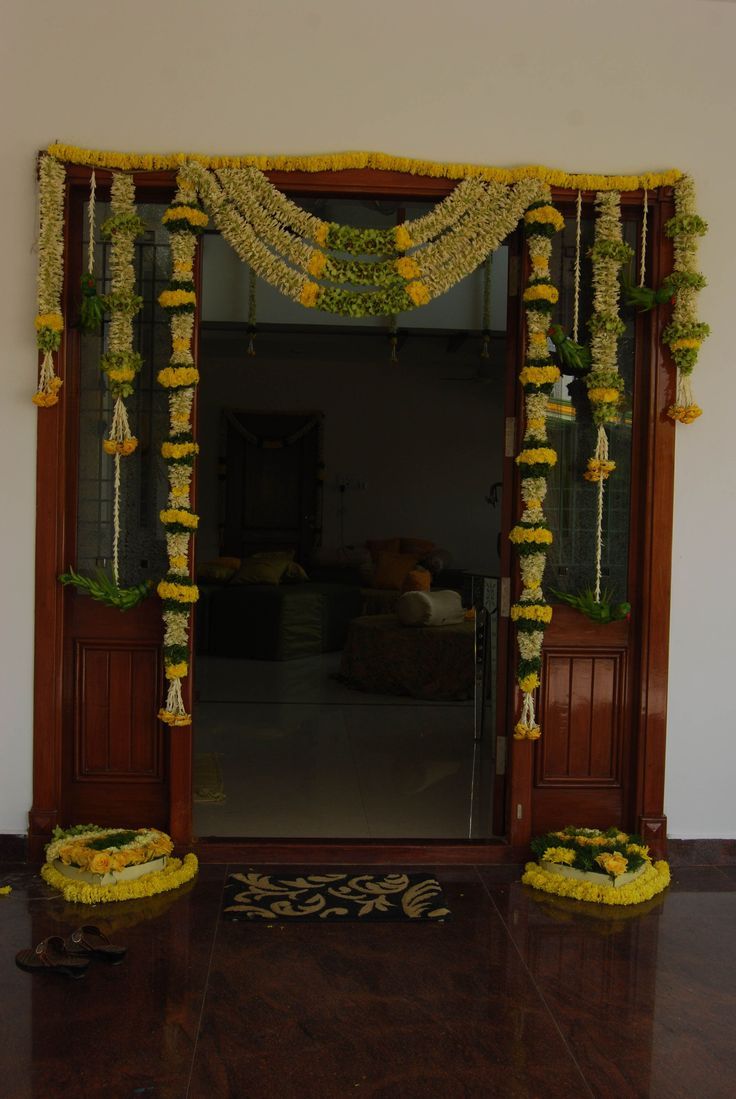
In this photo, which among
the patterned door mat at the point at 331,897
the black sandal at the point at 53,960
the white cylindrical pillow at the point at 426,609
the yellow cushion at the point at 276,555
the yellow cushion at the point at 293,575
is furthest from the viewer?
the yellow cushion at the point at 276,555

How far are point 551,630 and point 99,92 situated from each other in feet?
9.21

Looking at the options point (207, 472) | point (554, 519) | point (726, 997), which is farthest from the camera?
point (207, 472)

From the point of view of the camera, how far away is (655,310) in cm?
425

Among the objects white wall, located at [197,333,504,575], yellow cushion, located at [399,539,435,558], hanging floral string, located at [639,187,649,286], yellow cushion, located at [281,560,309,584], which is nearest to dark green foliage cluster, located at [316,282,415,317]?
hanging floral string, located at [639,187,649,286]

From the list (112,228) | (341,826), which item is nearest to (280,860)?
(341,826)

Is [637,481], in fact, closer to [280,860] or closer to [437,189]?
[437,189]

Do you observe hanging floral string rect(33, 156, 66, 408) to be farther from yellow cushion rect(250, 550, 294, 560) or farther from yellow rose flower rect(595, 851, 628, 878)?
yellow cushion rect(250, 550, 294, 560)

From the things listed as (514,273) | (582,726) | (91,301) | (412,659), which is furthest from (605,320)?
(412,659)

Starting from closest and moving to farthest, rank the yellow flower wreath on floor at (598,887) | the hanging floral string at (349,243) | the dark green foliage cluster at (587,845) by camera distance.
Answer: the yellow flower wreath on floor at (598,887) → the dark green foliage cluster at (587,845) → the hanging floral string at (349,243)

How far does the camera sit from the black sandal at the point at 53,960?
311 centimetres

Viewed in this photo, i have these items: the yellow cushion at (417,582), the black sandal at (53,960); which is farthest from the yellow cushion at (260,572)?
the black sandal at (53,960)

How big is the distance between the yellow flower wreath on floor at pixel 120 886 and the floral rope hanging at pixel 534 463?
1445 millimetres

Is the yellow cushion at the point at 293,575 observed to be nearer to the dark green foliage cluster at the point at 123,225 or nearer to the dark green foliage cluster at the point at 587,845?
the dark green foliage cluster at the point at 587,845

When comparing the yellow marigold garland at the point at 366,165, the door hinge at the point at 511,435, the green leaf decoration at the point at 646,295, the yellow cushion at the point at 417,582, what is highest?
the yellow marigold garland at the point at 366,165
